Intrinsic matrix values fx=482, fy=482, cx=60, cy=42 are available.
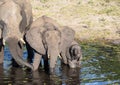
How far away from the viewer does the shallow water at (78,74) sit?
46.9ft

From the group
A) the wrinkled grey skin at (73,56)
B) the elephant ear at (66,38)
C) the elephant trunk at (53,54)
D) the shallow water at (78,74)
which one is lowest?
the shallow water at (78,74)

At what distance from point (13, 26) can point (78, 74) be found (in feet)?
8.42

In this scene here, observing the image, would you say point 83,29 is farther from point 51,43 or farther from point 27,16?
point 51,43

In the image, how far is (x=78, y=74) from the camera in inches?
602

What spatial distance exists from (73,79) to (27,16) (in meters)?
3.53

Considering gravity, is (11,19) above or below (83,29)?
above

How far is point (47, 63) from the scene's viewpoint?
1595 cm

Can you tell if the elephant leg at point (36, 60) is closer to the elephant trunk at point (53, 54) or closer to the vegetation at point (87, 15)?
the elephant trunk at point (53, 54)

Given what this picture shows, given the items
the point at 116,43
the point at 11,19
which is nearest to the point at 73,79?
the point at 11,19

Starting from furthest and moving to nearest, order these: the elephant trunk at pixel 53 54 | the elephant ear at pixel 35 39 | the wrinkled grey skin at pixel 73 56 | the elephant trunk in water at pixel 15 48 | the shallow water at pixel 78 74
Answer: the wrinkled grey skin at pixel 73 56 < the elephant ear at pixel 35 39 < the elephant trunk in water at pixel 15 48 < the elephant trunk at pixel 53 54 < the shallow water at pixel 78 74

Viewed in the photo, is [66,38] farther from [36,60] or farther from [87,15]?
[87,15]

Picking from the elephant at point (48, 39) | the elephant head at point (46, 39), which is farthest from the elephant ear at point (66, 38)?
the elephant head at point (46, 39)

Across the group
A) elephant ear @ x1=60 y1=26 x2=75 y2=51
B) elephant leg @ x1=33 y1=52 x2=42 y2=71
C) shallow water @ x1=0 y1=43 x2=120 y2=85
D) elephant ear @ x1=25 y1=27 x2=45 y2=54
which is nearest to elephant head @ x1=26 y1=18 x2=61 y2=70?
elephant ear @ x1=25 y1=27 x2=45 y2=54

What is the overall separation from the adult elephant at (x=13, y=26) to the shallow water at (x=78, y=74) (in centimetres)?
53
